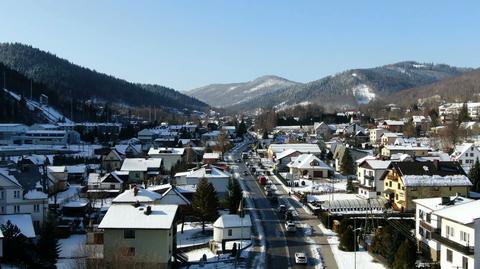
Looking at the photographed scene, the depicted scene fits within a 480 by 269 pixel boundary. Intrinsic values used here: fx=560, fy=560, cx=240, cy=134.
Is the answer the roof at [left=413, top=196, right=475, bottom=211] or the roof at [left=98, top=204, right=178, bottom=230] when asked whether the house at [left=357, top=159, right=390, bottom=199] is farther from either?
the roof at [left=98, top=204, right=178, bottom=230]

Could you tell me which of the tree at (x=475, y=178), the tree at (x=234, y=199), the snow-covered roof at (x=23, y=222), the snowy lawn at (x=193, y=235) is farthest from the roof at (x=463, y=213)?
the tree at (x=475, y=178)

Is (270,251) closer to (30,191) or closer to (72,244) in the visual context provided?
(72,244)

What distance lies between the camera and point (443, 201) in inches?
1029

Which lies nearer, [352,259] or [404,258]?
[404,258]

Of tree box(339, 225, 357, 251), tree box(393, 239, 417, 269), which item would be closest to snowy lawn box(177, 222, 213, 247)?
tree box(339, 225, 357, 251)

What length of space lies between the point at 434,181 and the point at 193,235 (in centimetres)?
1519

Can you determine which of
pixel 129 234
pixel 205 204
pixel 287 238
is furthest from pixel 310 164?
pixel 129 234

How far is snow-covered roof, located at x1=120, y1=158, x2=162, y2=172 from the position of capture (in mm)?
51191

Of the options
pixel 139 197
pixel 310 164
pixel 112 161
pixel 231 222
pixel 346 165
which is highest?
pixel 310 164

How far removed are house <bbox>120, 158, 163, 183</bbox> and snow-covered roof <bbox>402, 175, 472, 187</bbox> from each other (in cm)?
2317

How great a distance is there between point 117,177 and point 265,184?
12.6 m

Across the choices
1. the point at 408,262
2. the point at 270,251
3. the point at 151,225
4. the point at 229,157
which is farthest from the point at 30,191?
the point at 229,157

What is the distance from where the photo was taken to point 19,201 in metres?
31.6

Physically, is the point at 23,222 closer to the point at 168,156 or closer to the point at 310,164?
the point at 310,164
